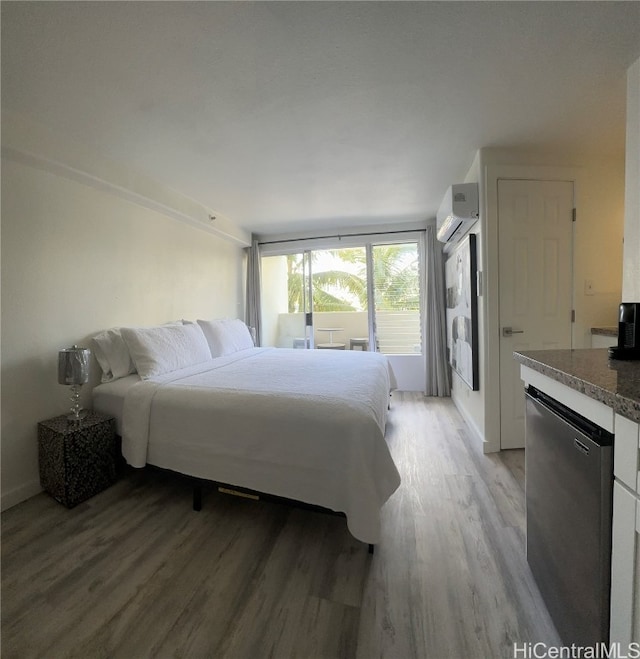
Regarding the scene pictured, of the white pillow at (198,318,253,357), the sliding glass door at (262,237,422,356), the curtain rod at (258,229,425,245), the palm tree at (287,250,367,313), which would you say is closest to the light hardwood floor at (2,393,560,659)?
the white pillow at (198,318,253,357)

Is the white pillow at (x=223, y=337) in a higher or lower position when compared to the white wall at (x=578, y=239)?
lower

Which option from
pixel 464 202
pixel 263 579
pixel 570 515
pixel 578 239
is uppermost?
pixel 464 202

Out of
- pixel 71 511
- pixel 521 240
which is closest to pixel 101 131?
pixel 71 511

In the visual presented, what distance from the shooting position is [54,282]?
2156 mm

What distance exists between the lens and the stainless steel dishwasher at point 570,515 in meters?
0.82

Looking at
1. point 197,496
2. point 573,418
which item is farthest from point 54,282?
point 573,418

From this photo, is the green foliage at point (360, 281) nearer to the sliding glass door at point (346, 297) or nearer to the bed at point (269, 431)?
the sliding glass door at point (346, 297)

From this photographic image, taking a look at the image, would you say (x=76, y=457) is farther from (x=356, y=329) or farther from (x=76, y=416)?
(x=356, y=329)

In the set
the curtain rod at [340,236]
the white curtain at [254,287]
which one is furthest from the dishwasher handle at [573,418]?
the white curtain at [254,287]

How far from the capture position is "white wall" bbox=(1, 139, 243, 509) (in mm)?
1904

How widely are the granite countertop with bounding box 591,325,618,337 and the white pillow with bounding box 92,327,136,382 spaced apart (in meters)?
3.70

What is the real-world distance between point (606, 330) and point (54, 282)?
4.09 m

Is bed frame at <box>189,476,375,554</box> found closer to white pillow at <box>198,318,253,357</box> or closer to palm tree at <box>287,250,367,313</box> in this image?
white pillow at <box>198,318,253,357</box>

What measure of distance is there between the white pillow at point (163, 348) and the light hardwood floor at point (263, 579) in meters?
0.86
